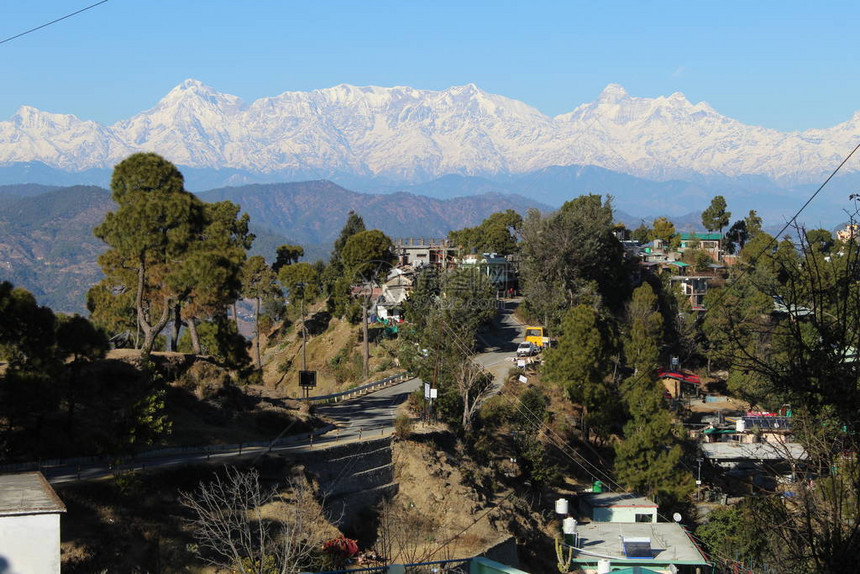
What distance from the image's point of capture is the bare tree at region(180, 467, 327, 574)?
2038 centimetres

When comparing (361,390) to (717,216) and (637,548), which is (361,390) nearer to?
(637,548)

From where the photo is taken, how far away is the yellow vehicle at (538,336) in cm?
5739

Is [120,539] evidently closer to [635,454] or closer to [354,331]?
[635,454]

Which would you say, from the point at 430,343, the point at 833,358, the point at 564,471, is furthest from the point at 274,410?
the point at 833,358

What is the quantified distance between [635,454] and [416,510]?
12.2 meters

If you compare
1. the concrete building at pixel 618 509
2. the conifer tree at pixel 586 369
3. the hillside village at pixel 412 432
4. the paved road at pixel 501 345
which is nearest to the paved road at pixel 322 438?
the hillside village at pixel 412 432

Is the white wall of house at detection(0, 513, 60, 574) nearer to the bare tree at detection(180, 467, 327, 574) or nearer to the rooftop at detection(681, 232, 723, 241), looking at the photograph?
the bare tree at detection(180, 467, 327, 574)

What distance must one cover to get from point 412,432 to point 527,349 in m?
23.1

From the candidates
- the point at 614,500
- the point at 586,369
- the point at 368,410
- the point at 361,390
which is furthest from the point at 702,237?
the point at 368,410

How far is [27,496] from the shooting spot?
15.0m

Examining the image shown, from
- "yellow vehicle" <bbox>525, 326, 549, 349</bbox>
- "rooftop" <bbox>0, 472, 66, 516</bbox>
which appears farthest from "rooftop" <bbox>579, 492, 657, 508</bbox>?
"rooftop" <bbox>0, 472, 66, 516</bbox>

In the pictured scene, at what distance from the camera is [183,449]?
26.2 metres

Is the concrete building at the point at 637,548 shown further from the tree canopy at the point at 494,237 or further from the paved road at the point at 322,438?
the tree canopy at the point at 494,237

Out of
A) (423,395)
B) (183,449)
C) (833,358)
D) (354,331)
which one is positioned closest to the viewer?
(833,358)
